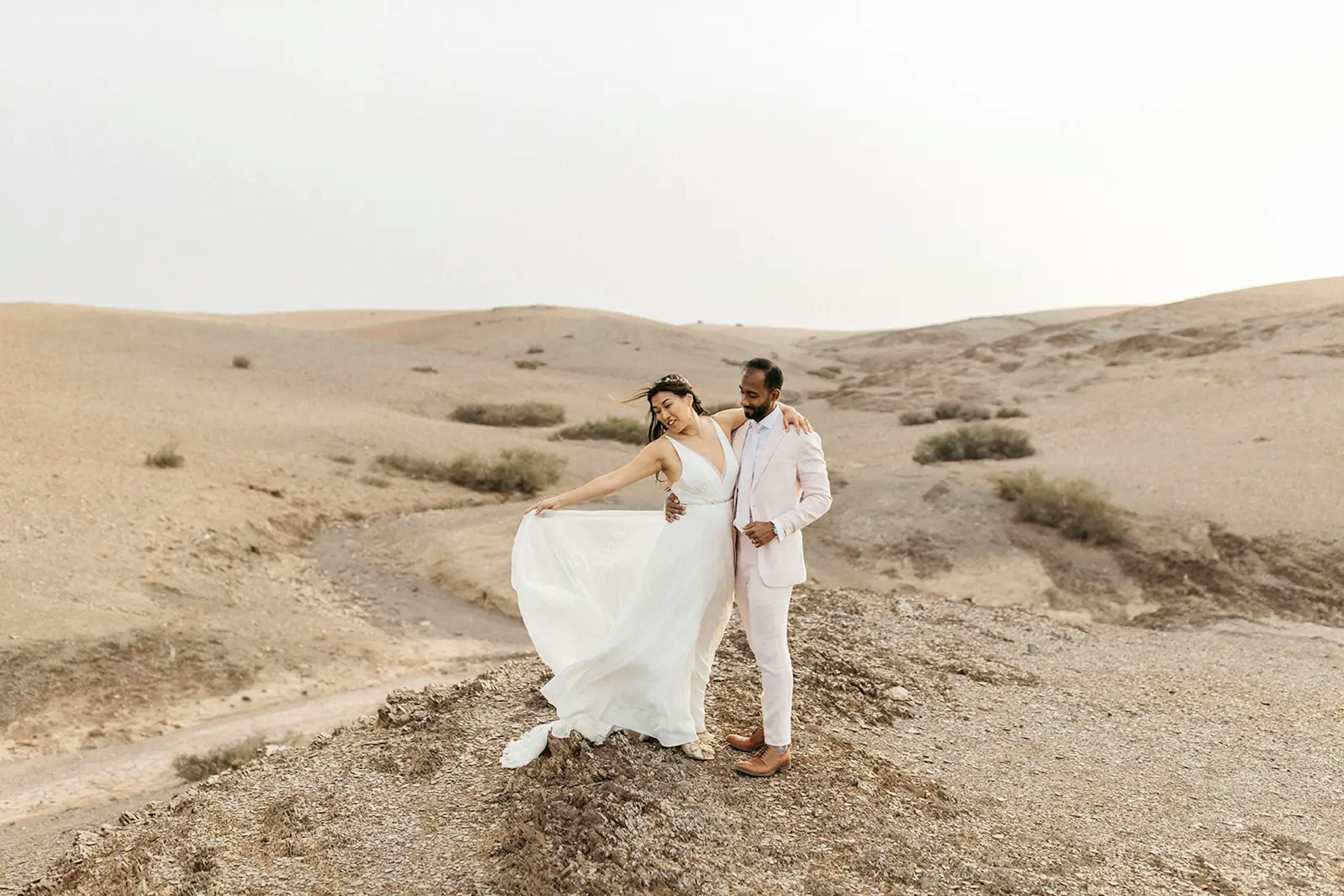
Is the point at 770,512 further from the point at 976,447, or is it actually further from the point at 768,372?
the point at 976,447

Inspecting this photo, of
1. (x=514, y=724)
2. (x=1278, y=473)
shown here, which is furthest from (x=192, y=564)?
(x=1278, y=473)

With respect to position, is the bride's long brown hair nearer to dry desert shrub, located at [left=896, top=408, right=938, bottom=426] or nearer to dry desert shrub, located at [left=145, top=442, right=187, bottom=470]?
dry desert shrub, located at [left=145, top=442, right=187, bottom=470]

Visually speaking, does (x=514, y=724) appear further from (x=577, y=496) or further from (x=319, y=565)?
(x=319, y=565)

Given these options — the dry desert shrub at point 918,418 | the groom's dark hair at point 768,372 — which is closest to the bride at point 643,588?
the groom's dark hair at point 768,372

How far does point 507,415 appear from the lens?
75.4 ft

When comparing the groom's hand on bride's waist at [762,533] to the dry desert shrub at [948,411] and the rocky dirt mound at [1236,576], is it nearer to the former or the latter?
the rocky dirt mound at [1236,576]

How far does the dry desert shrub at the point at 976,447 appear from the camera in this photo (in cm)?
1717

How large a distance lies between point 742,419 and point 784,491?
48cm

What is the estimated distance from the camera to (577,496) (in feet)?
14.4

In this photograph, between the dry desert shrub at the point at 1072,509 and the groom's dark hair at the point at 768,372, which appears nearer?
the groom's dark hair at the point at 768,372

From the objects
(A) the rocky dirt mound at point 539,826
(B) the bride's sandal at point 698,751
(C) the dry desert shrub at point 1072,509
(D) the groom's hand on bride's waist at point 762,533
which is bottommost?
(C) the dry desert shrub at point 1072,509

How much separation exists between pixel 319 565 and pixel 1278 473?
13085 mm

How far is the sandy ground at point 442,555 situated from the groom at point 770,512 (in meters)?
1.20

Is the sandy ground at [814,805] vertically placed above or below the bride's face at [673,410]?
below
